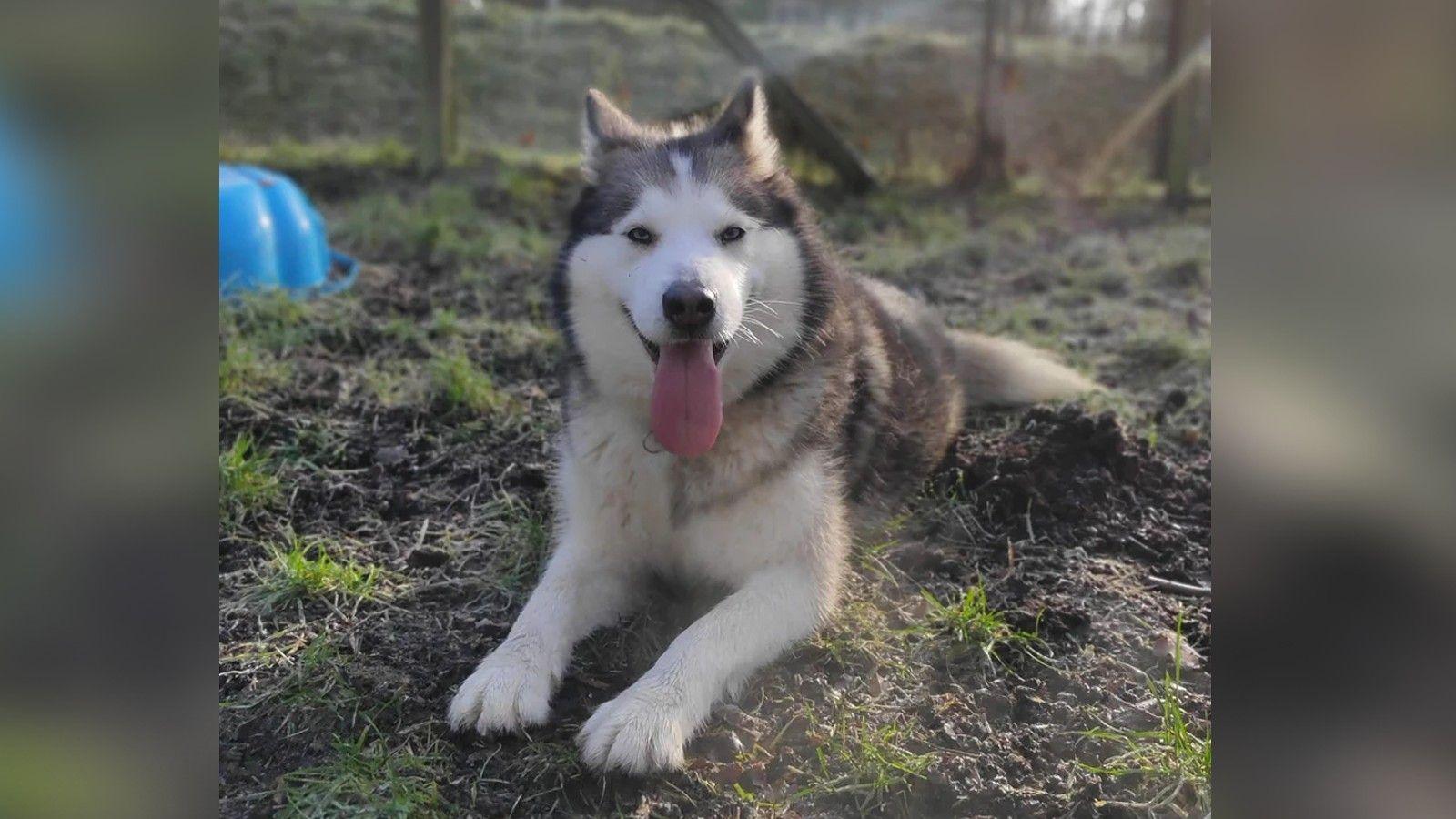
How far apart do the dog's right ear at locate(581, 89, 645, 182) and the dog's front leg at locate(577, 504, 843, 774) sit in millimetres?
1389

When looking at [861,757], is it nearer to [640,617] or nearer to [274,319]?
[640,617]

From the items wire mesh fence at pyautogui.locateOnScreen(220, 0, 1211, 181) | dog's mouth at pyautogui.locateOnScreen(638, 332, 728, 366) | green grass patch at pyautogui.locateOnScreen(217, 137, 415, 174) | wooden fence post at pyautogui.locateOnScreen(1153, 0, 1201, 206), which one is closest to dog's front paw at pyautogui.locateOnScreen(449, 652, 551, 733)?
dog's mouth at pyautogui.locateOnScreen(638, 332, 728, 366)

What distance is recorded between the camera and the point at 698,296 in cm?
251

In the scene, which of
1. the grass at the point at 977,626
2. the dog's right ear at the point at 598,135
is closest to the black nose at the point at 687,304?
the dog's right ear at the point at 598,135

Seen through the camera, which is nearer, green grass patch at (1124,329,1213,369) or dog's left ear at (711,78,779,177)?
dog's left ear at (711,78,779,177)

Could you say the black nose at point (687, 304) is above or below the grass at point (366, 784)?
above

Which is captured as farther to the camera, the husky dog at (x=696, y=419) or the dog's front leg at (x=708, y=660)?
the husky dog at (x=696, y=419)

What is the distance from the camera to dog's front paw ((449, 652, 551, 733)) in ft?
7.64

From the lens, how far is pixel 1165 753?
2264mm

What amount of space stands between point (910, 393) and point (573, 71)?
822cm

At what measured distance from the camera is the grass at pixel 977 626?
108 inches

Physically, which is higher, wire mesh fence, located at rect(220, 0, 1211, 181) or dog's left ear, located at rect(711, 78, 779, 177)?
wire mesh fence, located at rect(220, 0, 1211, 181)

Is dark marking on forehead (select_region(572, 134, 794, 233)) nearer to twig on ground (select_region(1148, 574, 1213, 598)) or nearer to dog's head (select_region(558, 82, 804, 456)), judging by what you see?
Result: dog's head (select_region(558, 82, 804, 456))

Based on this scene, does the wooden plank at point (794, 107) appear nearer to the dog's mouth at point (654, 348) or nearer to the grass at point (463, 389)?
the grass at point (463, 389)
